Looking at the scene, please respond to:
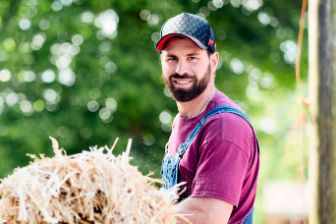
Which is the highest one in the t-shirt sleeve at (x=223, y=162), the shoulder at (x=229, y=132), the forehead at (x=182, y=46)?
the forehead at (x=182, y=46)

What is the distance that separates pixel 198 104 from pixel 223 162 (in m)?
0.49

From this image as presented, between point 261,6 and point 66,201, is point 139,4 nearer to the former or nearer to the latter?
point 261,6

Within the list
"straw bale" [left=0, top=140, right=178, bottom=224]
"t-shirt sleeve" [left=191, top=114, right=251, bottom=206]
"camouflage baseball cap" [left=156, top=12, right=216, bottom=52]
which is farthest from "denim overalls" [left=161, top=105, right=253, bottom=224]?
"straw bale" [left=0, top=140, right=178, bottom=224]

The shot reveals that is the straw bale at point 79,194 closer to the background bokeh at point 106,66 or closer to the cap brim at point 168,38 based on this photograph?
the cap brim at point 168,38

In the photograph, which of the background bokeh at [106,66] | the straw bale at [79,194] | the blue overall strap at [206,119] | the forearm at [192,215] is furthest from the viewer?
the background bokeh at [106,66]

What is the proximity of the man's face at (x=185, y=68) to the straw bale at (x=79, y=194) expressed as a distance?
88 cm

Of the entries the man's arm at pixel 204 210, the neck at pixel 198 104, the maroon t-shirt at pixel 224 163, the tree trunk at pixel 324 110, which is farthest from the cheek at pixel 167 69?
the tree trunk at pixel 324 110

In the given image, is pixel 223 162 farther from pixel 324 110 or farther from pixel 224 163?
pixel 324 110

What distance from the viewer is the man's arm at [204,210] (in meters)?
2.98

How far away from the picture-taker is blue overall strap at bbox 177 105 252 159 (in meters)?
3.23

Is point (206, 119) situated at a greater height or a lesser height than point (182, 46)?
lesser

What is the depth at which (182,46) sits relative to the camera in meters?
3.42

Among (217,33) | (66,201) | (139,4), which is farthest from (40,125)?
(66,201)

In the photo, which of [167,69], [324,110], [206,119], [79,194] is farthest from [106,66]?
[79,194]
